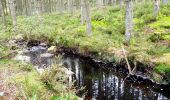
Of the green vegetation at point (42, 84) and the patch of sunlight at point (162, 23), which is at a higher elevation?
the patch of sunlight at point (162, 23)

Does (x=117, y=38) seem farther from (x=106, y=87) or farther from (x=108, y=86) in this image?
(x=106, y=87)

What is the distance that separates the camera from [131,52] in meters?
14.3

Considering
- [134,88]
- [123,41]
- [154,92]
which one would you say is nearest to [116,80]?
[134,88]

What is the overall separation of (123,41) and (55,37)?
6681mm

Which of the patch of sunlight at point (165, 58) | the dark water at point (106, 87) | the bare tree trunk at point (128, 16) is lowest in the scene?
the dark water at point (106, 87)

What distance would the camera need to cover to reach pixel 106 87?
1214cm

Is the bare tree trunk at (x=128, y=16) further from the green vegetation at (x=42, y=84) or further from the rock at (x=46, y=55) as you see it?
the green vegetation at (x=42, y=84)

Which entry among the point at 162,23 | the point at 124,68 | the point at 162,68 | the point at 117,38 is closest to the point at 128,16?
the point at 117,38

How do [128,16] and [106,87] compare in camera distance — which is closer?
[106,87]

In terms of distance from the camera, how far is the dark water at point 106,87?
1109cm

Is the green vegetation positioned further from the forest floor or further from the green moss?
the green moss

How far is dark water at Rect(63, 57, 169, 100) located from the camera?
11094mm

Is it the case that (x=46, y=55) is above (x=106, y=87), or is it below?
above

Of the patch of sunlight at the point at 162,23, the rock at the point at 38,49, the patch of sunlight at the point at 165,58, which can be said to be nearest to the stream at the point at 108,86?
the patch of sunlight at the point at 165,58
